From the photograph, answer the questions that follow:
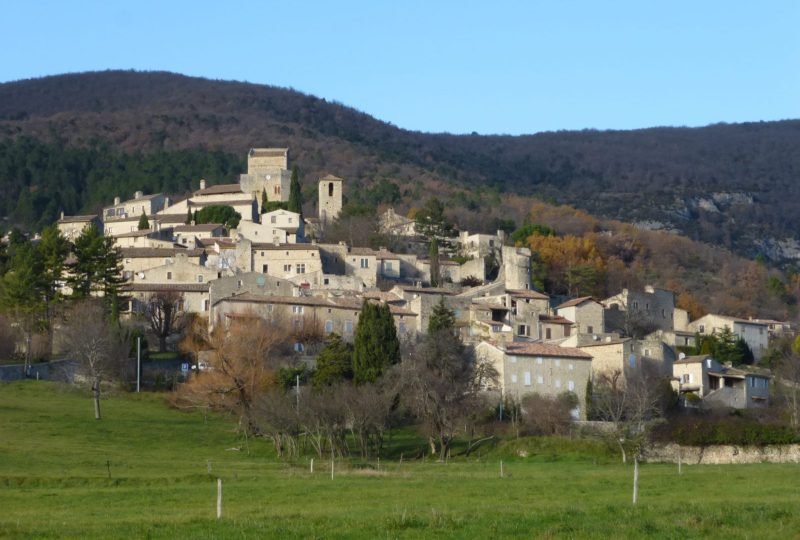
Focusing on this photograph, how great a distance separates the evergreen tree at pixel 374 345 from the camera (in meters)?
62.8

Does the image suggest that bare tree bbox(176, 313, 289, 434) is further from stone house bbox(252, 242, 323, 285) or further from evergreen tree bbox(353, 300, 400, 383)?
stone house bbox(252, 242, 323, 285)

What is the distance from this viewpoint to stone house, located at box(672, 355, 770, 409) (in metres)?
69.8

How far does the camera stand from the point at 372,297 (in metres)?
78.4

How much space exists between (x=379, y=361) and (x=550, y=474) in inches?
823

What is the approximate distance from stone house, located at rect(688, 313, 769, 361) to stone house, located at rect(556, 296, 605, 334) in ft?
27.4

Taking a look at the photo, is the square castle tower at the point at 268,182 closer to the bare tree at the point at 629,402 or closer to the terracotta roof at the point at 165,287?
the terracotta roof at the point at 165,287

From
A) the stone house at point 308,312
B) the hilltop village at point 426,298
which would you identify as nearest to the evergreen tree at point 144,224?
the hilltop village at point 426,298

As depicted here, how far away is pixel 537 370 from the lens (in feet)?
219

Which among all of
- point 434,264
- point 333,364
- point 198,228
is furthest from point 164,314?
point 434,264

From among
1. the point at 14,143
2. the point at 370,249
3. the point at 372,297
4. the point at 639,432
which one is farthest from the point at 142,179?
the point at 639,432

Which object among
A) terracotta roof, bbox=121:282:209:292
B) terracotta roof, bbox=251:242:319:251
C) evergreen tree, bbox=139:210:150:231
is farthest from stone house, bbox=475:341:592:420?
evergreen tree, bbox=139:210:150:231

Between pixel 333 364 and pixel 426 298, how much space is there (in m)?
15.0

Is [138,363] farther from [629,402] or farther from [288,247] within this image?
[629,402]

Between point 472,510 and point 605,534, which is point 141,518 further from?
point 605,534
